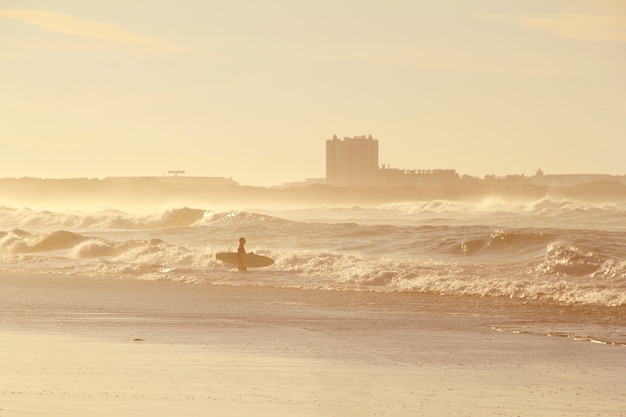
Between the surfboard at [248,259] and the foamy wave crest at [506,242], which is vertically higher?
the foamy wave crest at [506,242]

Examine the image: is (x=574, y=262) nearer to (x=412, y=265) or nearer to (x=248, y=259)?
(x=412, y=265)

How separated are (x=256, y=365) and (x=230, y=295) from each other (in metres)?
10.3

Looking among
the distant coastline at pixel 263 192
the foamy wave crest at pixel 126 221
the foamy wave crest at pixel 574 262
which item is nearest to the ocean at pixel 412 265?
the foamy wave crest at pixel 574 262

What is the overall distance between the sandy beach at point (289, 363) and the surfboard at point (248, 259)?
9.31 metres

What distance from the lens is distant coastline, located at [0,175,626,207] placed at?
435 feet

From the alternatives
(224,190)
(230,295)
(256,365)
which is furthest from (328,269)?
(224,190)

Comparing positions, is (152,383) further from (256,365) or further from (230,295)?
(230,295)

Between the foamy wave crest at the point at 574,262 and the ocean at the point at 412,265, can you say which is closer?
the ocean at the point at 412,265

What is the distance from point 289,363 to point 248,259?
17304 millimetres

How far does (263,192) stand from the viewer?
158 m

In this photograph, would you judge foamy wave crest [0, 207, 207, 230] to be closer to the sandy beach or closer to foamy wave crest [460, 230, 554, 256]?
foamy wave crest [460, 230, 554, 256]

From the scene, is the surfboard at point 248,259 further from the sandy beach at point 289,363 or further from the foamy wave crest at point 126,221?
the foamy wave crest at point 126,221

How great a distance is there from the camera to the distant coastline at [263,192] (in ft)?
435

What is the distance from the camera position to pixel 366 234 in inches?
1554
